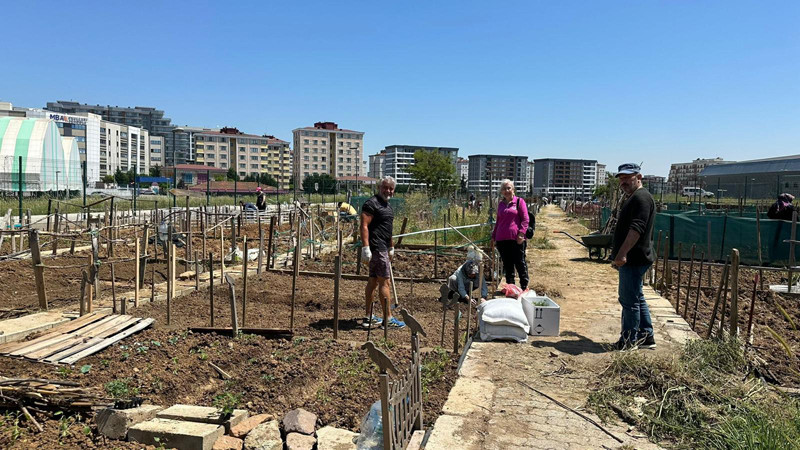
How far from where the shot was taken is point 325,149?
115250mm

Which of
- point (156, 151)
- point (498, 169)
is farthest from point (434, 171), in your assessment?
point (156, 151)

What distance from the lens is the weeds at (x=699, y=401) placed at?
3141 mm

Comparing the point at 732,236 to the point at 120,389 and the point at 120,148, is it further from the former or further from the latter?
the point at 120,148

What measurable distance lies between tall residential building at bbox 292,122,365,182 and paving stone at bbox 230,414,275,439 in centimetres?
10837

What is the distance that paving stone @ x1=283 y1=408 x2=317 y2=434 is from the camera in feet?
11.8

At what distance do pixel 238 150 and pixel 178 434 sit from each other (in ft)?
361

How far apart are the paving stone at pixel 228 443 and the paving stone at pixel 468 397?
1.38 meters

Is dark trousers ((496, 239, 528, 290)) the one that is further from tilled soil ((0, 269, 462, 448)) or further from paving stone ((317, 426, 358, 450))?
paving stone ((317, 426, 358, 450))

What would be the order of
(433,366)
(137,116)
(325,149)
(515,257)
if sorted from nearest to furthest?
(433,366)
(515,257)
(325,149)
(137,116)

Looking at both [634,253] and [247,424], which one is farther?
[634,253]

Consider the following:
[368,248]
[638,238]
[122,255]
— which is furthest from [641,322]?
[122,255]

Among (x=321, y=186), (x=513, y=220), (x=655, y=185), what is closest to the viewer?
(x=513, y=220)

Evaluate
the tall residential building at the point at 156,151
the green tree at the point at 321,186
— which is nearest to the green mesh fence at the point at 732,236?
the green tree at the point at 321,186

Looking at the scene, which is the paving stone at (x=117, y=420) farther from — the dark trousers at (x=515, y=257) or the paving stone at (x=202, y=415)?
the dark trousers at (x=515, y=257)
